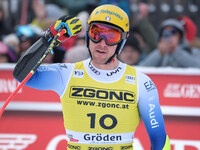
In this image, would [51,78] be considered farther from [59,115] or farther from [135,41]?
[135,41]

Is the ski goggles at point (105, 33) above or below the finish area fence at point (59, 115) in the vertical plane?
above

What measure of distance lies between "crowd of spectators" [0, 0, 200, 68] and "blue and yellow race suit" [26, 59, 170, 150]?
7.54 feet

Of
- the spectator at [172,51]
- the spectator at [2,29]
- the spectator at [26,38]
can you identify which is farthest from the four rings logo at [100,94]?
the spectator at [2,29]

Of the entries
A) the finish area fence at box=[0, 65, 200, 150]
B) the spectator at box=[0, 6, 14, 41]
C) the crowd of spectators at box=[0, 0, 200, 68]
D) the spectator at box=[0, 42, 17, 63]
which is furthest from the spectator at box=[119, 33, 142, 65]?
the spectator at box=[0, 6, 14, 41]

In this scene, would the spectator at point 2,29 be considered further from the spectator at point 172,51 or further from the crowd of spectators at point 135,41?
the spectator at point 172,51

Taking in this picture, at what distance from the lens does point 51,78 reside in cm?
334

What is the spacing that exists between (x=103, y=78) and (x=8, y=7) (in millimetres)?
6728

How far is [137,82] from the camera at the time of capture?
11.1ft

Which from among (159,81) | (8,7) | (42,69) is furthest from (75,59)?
(8,7)

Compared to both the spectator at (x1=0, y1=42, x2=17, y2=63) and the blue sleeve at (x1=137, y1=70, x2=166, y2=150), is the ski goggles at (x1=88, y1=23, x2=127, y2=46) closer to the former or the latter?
the blue sleeve at (x1=137, y1=70, x2=166, y2=150)

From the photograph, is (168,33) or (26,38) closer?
(168,33)

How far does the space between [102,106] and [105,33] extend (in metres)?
0.61

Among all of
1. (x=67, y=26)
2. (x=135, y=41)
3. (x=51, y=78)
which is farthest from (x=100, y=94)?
(x=135, y=41)

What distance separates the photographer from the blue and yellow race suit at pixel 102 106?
10.8 ft
